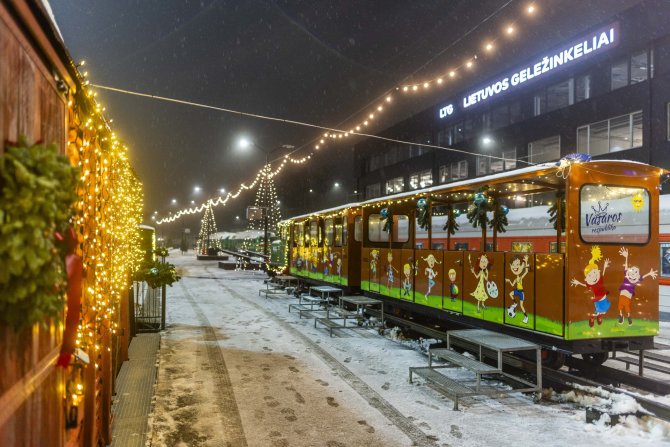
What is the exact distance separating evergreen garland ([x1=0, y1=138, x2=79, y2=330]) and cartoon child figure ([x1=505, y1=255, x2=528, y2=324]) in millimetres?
6653

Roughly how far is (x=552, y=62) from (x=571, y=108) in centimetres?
287

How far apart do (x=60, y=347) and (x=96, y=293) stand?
1.39 m

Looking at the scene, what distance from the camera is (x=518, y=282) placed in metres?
7.55

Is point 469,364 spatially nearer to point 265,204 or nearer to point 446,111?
point 265,204

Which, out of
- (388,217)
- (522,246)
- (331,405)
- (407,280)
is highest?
(388,217)

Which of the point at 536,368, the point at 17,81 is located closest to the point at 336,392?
the point at 536,368

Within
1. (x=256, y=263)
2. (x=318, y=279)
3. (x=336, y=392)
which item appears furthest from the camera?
(x=256, y=263)

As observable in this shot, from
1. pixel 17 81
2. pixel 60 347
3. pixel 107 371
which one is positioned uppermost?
pixel 17 81

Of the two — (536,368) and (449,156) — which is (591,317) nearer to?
(536,368)

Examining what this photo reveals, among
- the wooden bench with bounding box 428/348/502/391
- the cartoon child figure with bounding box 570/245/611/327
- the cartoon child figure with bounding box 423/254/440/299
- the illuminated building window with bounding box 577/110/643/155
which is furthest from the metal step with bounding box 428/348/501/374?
the illuminated building window with bounding box 577/110/643/155

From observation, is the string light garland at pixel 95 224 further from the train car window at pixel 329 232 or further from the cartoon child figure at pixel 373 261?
the train car window at pixel 329 232

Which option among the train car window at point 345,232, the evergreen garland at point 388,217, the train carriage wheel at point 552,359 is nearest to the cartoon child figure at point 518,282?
the train carriage wheel at point 552,359

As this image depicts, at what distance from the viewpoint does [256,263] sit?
32188 mm

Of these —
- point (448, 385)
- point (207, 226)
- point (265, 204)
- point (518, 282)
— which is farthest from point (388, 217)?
point (207, 226)
